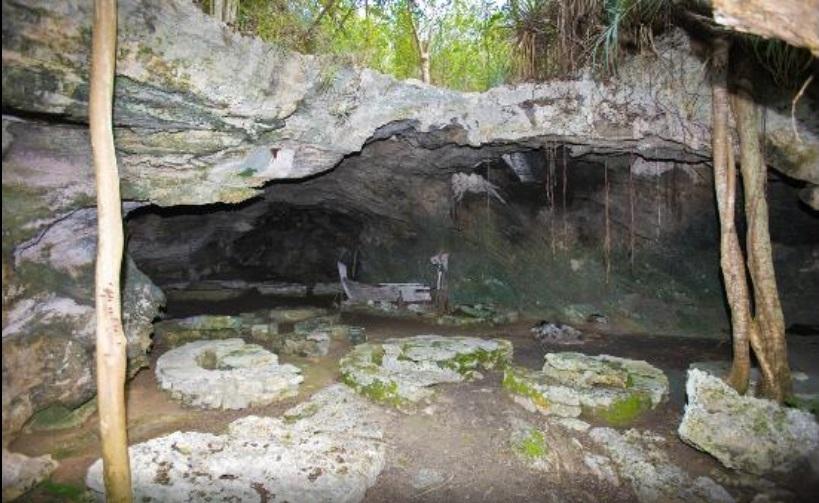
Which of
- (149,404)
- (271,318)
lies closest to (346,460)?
(149,404)

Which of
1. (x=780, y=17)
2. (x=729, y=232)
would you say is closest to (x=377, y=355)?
(x=729, y=232)

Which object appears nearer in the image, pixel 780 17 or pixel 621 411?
pixel 780 17

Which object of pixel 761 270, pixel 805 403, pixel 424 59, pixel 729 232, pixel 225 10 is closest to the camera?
pixel 805 403

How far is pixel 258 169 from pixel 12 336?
3.77 metres

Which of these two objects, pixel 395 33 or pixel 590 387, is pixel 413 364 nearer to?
pixel 590 387

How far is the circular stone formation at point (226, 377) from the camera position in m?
6.01

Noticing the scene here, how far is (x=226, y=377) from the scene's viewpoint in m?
6.20

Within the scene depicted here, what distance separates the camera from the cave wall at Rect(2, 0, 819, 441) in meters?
4.81

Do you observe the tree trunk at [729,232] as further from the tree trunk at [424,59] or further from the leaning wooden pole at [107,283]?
the leaning wooden pole at [107,283]

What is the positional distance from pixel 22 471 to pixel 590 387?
20.0ft

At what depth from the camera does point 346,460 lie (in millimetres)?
4789

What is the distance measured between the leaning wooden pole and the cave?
25 mm

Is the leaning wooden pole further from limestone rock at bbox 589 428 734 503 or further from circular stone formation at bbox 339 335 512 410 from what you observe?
limestone rock at bbox 589 428 734 503

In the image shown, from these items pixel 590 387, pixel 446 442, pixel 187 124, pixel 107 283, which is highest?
pixel 187 124
